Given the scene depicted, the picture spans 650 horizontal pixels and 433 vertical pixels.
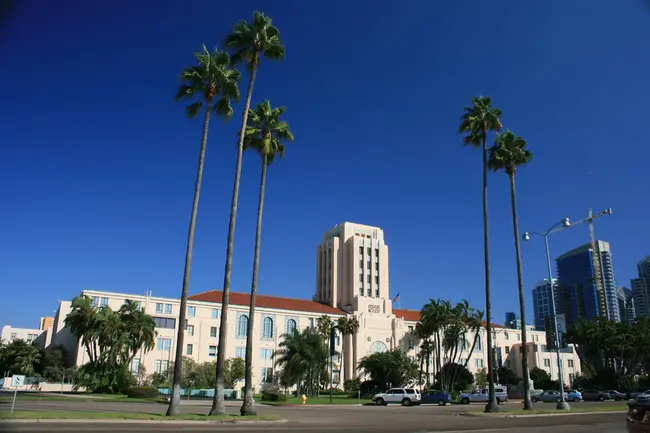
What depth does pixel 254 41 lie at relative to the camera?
31.8 m

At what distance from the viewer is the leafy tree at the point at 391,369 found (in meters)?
83.8

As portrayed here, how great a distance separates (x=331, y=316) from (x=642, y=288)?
290ft

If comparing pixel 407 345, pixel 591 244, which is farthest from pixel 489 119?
pixel 591 244

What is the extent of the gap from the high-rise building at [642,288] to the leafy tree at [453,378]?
211 feet

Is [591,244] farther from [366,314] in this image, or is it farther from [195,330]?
[195,330]

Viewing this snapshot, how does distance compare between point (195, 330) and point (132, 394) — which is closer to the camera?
point (132, 394)

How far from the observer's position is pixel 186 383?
65.4 metres

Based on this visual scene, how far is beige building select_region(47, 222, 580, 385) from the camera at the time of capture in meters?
78.1

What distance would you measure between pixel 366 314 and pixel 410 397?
139ft

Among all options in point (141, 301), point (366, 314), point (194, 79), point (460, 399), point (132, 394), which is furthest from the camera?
point (366, 314)

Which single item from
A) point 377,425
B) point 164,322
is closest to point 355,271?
point 164,322

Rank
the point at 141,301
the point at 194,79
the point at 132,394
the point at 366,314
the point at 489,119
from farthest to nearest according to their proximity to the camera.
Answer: the point at 366,314 < the point at 141,301 < the point at 132,394 < the point at 489,119 < the point at 194,79

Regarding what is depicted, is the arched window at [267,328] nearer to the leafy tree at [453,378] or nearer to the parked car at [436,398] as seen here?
the leafy tree at [453,378]

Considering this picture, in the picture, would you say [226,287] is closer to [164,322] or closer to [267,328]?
[164,322]
